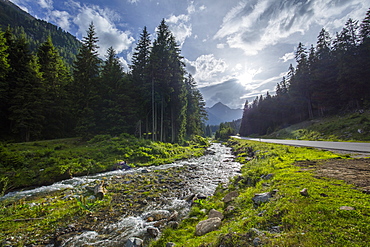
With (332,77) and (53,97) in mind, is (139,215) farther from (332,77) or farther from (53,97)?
(332,77)

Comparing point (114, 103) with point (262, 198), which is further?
point (114, 103)

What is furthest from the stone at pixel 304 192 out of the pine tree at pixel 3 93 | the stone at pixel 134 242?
the pine tree at pixel 3 93

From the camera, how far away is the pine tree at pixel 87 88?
27172 mm

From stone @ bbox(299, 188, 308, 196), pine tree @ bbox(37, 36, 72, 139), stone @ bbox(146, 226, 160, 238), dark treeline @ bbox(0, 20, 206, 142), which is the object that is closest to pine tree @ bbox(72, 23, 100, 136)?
dark treeline @ bbox(0, 20, 206, 142)

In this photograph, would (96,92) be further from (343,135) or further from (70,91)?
(343,135)

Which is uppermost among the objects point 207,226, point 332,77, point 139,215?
point 332,77


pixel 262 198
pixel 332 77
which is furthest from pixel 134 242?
pixel 332 77

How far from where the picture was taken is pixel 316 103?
170 ft

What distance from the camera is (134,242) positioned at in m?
4.96

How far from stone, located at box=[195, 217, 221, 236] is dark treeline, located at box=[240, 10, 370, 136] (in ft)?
159

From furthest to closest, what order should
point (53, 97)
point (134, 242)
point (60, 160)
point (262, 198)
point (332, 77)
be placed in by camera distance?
point (332, 77) → point (53, 97) → point (60, 160) → point (262, 198) → point (134, 242)

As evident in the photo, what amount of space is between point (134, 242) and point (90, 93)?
30018mm

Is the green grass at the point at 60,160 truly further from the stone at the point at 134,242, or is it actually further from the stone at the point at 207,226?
the stone at the point at 207,226

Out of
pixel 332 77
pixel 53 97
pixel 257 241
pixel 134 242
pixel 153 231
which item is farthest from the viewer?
pixel 332 77
